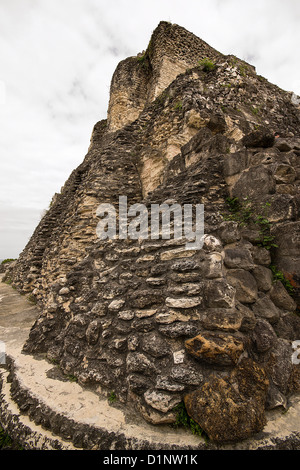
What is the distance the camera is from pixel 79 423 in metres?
1.57

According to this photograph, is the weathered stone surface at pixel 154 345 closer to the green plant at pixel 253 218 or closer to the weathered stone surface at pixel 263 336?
the weathered stone surface at pixel 263 336

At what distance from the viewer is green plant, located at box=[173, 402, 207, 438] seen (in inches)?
56.6

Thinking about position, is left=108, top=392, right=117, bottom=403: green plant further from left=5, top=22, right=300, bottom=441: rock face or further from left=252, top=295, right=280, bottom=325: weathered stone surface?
left=252, top=295, right=280, bottom=325: weathered stone surface

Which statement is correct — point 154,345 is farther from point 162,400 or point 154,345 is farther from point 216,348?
point 216,348

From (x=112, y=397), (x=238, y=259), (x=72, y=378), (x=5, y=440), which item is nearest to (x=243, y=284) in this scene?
(x=238, y=259)

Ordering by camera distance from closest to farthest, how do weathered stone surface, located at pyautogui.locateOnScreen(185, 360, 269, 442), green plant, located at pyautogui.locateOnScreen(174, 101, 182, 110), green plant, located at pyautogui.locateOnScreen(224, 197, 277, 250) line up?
weathered stone surface, located at pyautogui.locateOnScreen(185, 360, 269, 442) → green plant, located at pyautogui.locateOnScreen(224, 197, 277, 250) → green plant, located at pyautogui.locateOnScreen(174, 101, 182, 110)

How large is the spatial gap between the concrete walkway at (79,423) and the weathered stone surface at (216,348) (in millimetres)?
469

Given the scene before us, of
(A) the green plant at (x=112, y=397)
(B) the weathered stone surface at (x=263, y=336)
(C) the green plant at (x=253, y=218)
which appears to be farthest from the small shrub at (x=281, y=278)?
(A) the green plant at (x=112, y=397)

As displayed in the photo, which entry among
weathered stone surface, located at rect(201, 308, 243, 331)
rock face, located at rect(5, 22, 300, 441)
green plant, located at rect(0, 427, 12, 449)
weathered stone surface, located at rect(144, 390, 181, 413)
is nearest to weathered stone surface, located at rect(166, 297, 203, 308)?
rock face, located at rect(5, 22, 300, 441)

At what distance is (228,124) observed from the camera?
562 centimetres

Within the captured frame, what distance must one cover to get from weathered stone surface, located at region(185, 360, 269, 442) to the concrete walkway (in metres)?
0.08

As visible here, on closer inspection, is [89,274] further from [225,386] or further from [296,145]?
[296,145]

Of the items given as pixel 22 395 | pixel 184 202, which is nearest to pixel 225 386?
pixel 22 395

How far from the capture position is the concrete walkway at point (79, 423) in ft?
4.60
